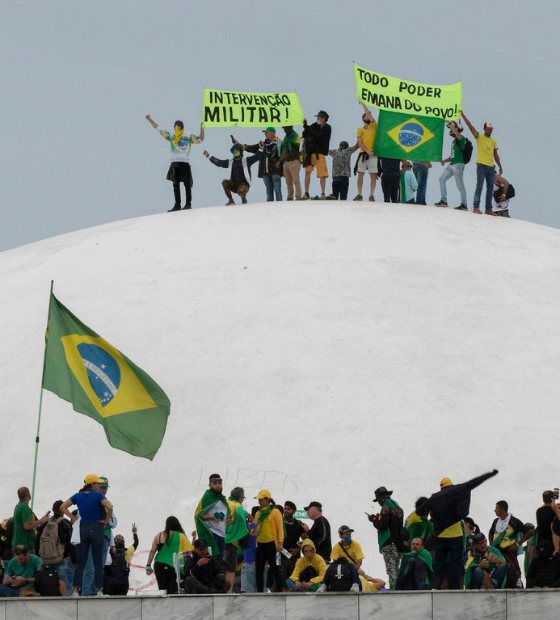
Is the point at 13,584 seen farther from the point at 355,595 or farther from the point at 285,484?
the point at 285,484

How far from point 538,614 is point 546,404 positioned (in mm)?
6268

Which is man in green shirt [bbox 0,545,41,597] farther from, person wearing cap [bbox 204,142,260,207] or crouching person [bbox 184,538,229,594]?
person wearing cap [bbox 204,142,260,207]

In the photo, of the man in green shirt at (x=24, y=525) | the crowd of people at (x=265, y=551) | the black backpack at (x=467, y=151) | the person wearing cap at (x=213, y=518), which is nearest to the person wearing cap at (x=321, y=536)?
the crowd of people at (x=265, y=551)

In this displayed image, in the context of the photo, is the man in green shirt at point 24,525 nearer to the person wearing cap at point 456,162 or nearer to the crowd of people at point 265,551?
the crowd of people at point 265,551

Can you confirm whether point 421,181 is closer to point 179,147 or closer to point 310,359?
point 179,147

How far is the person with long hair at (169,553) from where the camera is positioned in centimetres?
1525

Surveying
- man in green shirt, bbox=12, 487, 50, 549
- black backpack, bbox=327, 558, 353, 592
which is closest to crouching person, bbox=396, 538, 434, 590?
black backpack, bbox=327, 558, 353, 592

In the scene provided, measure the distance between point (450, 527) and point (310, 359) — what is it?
5.10m

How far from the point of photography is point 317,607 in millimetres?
13531

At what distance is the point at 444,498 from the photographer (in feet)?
49.0

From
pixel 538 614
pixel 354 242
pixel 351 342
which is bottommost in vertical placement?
pixel 538 614

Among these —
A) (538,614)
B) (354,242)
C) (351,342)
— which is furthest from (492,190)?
(538,614)

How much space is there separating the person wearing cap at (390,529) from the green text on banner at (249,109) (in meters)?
9.97

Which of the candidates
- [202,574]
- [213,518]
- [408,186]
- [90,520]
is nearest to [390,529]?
[213,518]
